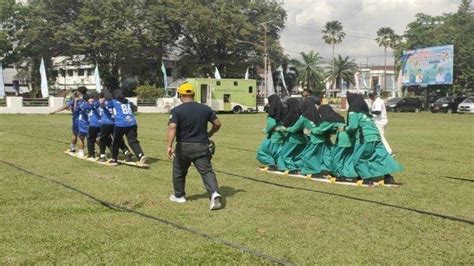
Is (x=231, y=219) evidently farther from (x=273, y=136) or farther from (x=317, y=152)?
(x=273, y=136)

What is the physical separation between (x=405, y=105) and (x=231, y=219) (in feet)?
148

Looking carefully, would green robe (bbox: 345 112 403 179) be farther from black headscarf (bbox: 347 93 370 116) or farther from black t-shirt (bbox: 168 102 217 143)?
black t-shirt (bbox: 168 102 217 143)

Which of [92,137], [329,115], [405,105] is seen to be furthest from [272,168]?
[405,105]

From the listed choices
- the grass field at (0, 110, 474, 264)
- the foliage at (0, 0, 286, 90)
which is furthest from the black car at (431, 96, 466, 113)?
A: the grass field at (0, 110, 474, 264)

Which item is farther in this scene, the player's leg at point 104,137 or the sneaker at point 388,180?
the player's leg at point 104,137

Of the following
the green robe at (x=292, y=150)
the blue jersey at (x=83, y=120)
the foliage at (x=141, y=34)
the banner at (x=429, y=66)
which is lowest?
the green robe at (x=292, y=150)

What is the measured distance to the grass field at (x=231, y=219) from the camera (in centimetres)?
498

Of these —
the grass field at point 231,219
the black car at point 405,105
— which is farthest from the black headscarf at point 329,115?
the black car at point 405,105

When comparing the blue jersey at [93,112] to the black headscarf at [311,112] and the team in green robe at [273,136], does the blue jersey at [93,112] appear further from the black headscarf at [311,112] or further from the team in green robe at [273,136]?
the black headscarf at [311,112]

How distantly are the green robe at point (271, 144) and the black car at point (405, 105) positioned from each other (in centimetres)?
4029

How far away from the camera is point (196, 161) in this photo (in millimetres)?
7105

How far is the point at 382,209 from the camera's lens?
22.7ft

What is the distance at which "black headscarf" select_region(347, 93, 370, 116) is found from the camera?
8.65 meters

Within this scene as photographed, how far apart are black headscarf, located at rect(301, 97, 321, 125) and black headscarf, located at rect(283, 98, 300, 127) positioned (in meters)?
0.22
